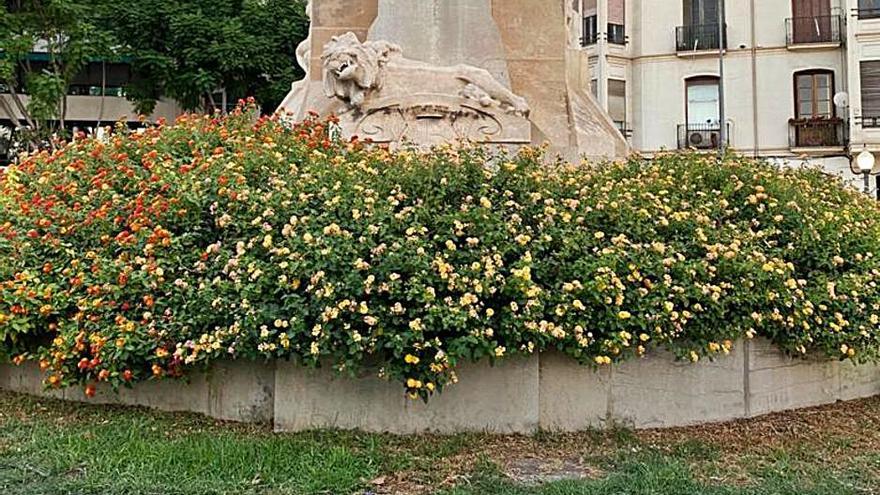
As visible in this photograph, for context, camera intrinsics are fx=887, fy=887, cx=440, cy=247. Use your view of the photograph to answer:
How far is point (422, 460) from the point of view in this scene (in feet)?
14.2

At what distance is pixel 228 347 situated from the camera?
4.64 metres

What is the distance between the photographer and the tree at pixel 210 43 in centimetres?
2559

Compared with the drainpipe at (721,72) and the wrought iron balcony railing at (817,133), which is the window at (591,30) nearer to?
the drainpipe at (721,72)

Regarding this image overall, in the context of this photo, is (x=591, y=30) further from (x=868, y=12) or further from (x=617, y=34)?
(x=868, y=12)

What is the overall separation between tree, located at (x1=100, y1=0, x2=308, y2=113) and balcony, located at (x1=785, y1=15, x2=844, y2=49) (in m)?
18.4

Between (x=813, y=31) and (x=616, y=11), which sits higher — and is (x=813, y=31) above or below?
below

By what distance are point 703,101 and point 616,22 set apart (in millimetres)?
4547

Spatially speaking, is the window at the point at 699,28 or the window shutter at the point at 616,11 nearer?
the window at the point at 699,28

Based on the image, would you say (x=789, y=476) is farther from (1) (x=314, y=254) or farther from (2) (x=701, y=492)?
(1) (x=314, y=254)

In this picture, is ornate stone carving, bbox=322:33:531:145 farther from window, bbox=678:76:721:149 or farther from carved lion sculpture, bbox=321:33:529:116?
window, bbox=678:76:721:149

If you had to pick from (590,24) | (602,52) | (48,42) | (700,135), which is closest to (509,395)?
(48,42)

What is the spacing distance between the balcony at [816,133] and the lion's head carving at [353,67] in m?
27.3

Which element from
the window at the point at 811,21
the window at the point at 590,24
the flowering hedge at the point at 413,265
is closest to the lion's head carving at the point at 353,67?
the flowering hedge at the point at 413,265

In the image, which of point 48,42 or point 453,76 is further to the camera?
point 48,42
